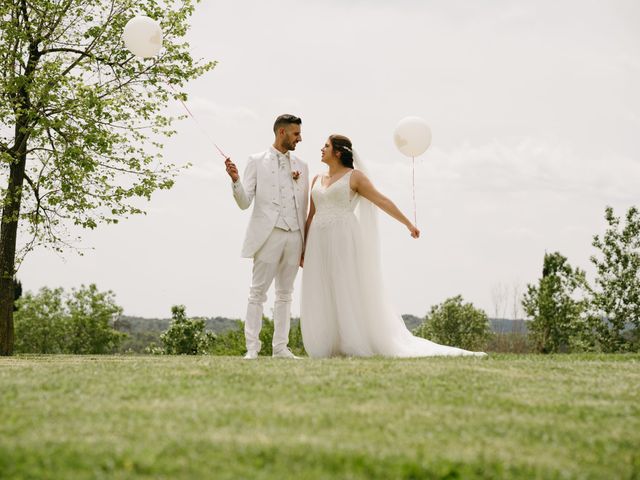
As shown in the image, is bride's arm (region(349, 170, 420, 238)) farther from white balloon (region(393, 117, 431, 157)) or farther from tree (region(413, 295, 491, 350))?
tree (region(413, 295, 491, 350))

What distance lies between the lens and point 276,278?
35.7ft

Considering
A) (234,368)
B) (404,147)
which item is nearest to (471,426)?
(234,368)

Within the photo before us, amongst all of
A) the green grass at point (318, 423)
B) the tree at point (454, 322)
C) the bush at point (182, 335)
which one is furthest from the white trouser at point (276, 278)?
the tree at point (454, 322)

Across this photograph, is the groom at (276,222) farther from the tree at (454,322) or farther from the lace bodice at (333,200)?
the tree at (454,322)

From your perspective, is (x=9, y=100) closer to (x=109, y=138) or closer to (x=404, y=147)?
(x=109, y=138)

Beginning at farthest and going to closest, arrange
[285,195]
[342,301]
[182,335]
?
[182,335], [342,301], [285,195]

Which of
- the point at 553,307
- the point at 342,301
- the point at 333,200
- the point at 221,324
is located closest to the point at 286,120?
the point at 333,200

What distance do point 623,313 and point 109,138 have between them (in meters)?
22.4

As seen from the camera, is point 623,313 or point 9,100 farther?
point 623,313

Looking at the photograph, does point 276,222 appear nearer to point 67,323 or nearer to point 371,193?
point 371,193

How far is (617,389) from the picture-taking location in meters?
7.40

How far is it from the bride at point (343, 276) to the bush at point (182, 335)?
19881mm

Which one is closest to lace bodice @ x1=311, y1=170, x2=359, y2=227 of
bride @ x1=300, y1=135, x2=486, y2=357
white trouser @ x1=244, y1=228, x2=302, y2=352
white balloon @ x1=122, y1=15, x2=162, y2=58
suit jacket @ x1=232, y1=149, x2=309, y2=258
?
bride @ x1=300, y1=135, x2=486, y2=357

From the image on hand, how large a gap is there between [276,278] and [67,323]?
5533 centimetres
